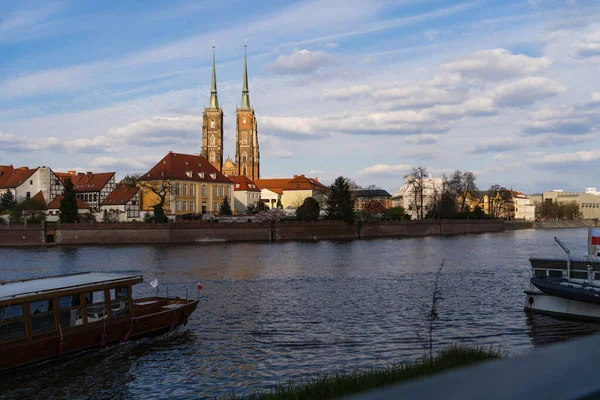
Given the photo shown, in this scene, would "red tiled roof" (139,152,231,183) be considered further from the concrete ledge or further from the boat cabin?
the concrete ledge

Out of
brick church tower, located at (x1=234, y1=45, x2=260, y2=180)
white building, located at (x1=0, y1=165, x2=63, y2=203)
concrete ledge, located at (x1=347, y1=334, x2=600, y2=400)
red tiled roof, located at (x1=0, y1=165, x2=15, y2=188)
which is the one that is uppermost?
brick church tower, located at (x1=234, y1=45, x2=260, y2=180)

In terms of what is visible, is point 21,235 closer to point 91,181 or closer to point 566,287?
point 91,181

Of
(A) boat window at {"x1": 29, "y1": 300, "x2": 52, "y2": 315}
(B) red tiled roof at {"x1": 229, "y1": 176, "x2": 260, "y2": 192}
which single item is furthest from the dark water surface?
(B) red tiled roof at {"x1": 229, "y1": 176, "x2": 260, "y2": 192}

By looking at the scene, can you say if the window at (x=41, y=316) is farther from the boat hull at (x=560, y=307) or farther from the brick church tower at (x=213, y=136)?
the brick church tower at (x=213, y=136)

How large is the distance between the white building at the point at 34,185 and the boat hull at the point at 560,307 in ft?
329

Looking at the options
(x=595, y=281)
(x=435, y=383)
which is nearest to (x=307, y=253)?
(x=595, y=281)

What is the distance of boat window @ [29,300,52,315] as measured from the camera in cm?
2012

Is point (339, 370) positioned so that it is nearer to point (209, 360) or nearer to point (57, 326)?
point (209, 360)

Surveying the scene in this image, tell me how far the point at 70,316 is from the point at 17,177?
104 meters

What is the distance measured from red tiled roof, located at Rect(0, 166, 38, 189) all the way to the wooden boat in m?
98.0

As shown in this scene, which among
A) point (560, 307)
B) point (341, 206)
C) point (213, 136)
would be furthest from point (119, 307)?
point (213, 136)

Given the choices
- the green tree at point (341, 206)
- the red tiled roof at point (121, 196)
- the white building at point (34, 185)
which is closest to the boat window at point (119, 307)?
the green tree at point (341, 206)

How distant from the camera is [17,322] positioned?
1961cm

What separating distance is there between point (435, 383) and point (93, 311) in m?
22.5
